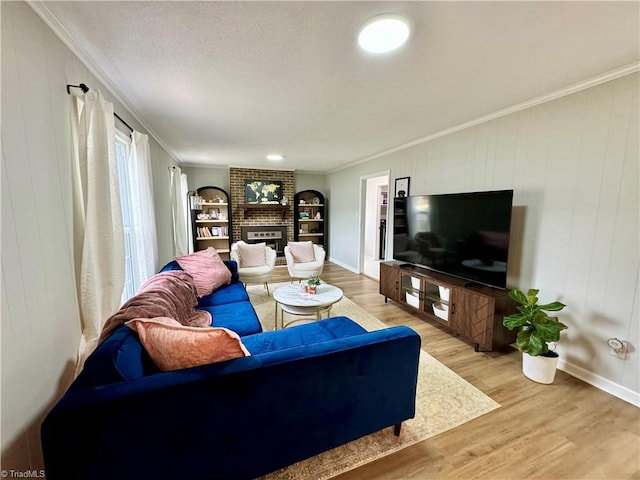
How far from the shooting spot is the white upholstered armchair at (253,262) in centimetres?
388

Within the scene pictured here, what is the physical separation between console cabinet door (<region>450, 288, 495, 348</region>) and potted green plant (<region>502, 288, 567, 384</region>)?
234 millimetres

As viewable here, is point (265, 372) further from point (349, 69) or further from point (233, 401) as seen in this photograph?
point (349, 69)

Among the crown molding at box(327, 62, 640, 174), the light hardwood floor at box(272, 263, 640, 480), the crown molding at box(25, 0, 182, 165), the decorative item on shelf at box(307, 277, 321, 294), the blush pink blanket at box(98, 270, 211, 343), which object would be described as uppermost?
the crown molding at box(327, 62, 640, 174)

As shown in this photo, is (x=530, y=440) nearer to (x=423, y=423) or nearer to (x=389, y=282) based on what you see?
(x=423, y=423)

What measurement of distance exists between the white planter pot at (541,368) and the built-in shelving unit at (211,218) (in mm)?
5761

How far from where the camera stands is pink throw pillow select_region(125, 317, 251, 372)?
1127 mm

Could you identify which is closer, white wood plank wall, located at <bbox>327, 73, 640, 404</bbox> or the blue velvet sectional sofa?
the blue velvet sectional sofa

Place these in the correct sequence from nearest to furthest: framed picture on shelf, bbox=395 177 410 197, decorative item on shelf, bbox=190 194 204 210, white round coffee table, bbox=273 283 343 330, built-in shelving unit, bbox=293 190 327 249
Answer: white round coffee table, bbox=273 283 343 330 < framed picture on shelf, bbox=395 177 410 197 < decorative item on shelf, bbox=190 194 204 210 < built-in shelving unit, bbox=293 190 327 249

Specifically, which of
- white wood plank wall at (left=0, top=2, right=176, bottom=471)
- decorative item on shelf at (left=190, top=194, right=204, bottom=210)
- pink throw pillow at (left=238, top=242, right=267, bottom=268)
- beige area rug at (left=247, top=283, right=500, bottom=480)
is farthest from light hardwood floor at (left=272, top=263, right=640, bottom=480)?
decorative item on shelf at (left=190, top=194, right=204, bottom=210)

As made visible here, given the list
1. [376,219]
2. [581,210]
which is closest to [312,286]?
[581,210]

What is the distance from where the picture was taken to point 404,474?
1.36m

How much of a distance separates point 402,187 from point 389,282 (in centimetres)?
152

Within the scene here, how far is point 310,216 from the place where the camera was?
705 cm

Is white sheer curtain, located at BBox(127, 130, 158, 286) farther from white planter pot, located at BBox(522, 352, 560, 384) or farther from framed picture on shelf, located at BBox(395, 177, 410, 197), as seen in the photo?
white planter pot, located at BBox(522, 352, 560, 384)
